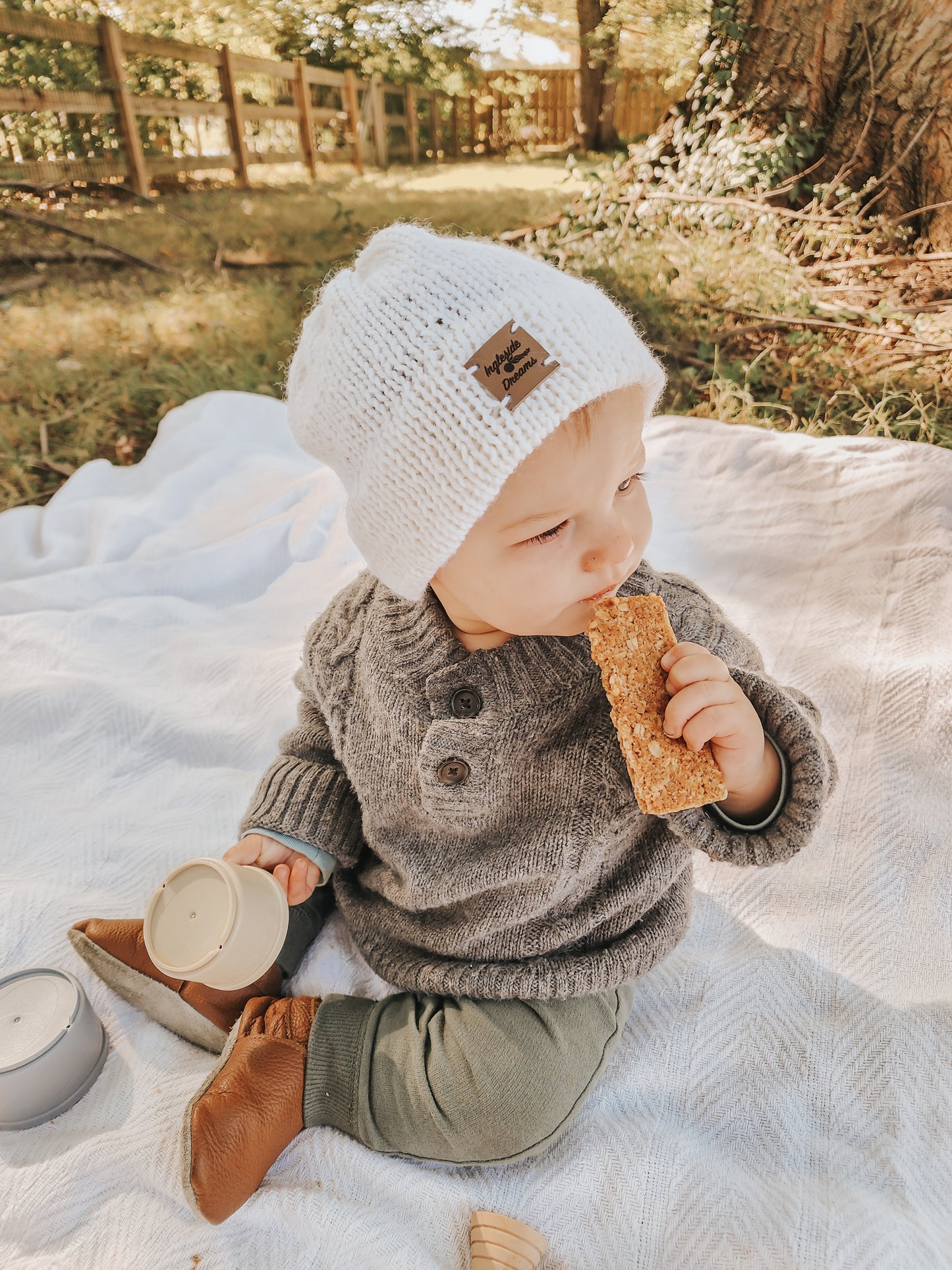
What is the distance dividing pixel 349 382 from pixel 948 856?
1.02 m

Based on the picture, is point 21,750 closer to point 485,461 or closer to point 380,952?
point 380,952

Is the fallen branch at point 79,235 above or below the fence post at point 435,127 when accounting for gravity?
below

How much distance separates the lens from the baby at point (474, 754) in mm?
788

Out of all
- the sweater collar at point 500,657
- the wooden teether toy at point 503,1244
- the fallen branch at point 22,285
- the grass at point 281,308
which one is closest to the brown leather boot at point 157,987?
the wooden teether toy at point 503,1244

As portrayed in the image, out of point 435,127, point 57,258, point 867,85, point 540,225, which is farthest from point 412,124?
point 867,85

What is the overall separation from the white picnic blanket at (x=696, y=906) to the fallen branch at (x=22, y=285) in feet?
3.07

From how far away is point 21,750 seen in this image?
1539mm

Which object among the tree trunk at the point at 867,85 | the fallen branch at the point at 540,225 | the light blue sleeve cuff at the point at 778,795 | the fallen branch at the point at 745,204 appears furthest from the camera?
the fallen branch at the point at 540,225

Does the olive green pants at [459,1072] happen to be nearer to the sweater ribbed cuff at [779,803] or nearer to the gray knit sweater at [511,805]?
the gray knit sweater at [511,805]

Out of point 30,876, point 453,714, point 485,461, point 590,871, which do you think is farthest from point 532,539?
point 30,876

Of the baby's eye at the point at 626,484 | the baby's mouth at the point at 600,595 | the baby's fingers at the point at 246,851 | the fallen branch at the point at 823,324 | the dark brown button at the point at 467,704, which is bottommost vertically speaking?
the baby's fingers at the point at 246,851

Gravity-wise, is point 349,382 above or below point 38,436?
above

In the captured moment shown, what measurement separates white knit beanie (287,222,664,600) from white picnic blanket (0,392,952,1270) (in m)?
0.67

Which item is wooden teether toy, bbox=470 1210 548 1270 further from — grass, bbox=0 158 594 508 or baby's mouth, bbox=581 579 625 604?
grass, bbox=0 158 594 508
